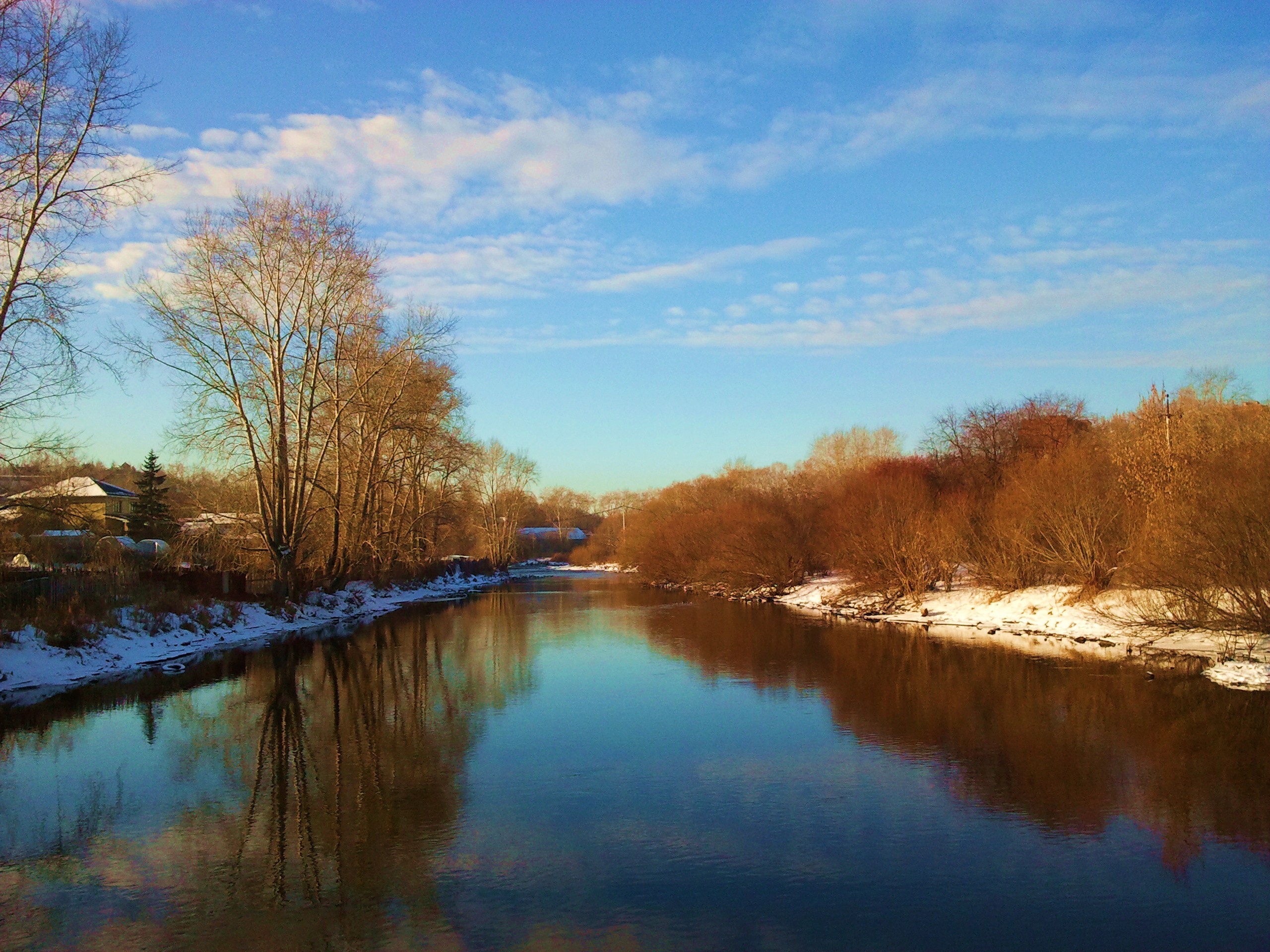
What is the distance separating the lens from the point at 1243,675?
1595 centimetres

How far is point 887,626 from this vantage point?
2909cm

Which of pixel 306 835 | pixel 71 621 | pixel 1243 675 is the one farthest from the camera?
pixel 71 621

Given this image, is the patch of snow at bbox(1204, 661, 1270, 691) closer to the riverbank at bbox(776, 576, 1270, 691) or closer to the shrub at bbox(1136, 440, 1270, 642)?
the riverbank at bbox(776, 576, 1270, 691)

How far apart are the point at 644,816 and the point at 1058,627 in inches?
803

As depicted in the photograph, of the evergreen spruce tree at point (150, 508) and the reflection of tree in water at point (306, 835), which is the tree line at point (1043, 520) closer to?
the reflection of tree in water at point (306, 835)

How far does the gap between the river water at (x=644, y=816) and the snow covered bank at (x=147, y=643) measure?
1.72 meters

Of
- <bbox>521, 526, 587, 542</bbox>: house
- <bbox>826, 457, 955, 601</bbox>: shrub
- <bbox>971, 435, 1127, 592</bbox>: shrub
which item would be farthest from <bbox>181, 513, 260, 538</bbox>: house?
<bbox>521, 526, 587, 542</bbox>: house

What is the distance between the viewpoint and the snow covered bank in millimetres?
17177

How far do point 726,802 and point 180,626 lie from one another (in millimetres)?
19983

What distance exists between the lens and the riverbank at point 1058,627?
1786 cm

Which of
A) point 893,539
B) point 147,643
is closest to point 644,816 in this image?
point 147,643

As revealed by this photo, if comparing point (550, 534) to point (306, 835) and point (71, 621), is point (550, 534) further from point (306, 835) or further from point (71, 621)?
point (306, 835)

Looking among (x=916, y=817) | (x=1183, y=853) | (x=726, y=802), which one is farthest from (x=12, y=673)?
(x=1183, y=853)

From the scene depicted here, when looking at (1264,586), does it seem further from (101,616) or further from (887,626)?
(101,616)
